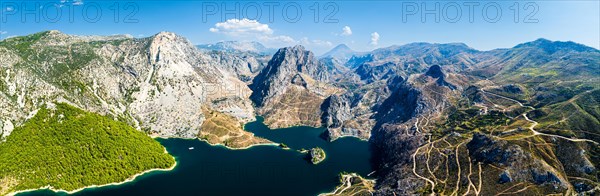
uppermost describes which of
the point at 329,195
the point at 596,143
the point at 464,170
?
the point at 596,143

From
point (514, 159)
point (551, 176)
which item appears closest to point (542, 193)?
point (551, 176)

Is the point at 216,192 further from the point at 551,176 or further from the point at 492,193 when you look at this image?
the point at 551,176

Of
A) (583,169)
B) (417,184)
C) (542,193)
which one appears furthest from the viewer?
(417,184)

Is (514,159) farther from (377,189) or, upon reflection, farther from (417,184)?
(377,189)

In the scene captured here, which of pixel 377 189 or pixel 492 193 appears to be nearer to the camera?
pixel 492 193

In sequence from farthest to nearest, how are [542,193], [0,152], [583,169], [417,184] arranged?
[0,152] < [417,184] < [583,169] < [542,193]

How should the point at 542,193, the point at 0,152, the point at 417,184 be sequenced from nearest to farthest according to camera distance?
the point at 542,193, the point at 417,184, the point at 0,152

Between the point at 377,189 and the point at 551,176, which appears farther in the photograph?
the point at 377,189

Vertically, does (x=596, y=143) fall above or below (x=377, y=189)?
above

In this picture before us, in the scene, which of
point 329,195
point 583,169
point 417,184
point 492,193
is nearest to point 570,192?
point 583,169
